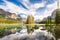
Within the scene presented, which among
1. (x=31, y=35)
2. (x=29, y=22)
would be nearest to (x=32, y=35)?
(x=31, y=35)

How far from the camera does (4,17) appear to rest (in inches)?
63.9

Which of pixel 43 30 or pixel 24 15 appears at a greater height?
pixel 24 15

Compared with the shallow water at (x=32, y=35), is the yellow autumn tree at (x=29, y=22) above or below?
above

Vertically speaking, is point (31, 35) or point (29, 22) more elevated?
point (29, 22)

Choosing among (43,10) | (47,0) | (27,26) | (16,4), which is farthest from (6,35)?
(47,0)

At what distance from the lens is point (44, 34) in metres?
1.65

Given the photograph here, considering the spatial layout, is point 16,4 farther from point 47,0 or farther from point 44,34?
point 44,34

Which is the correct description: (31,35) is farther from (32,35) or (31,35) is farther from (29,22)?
(29,22)

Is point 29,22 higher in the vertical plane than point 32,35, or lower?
higher

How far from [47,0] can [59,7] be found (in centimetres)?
17

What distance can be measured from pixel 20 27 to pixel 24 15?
6.1 inches

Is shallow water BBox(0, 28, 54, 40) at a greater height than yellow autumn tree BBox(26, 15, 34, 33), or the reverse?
yellow autumn tree BBox(26, 15, 34, 33)

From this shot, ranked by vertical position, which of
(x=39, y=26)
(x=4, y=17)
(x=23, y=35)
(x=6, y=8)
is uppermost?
(x=6, y=8)

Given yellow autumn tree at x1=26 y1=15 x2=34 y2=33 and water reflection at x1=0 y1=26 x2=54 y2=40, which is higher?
yellow autumn tree at x1=26 y1=15 x2=34 y2=33
